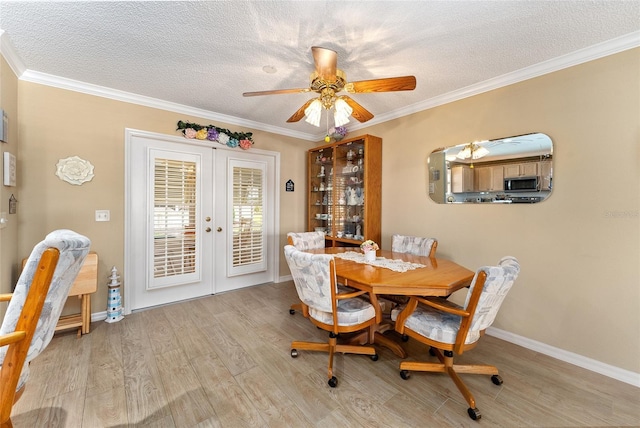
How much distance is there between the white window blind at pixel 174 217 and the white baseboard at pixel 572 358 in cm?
A: 363

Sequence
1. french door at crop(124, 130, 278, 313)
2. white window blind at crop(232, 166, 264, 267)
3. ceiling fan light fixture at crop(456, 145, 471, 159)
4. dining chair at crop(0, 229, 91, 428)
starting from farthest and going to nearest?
white window blind at crop(232, 166, 264, 267)
french door at crop(124, 130, 278, 313)
ceiling fan light fixture at crop(456, 145, 471, 159)
dining chair at crop(0, 229, 91, 428)

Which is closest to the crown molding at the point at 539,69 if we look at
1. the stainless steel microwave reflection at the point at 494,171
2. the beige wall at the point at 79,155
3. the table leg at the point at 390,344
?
the stainless steel microwave reflection at the point at 494,171

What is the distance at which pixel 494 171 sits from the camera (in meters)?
2.52

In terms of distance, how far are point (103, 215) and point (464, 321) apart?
356 centimetres

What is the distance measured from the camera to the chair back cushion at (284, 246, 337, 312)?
1715mm

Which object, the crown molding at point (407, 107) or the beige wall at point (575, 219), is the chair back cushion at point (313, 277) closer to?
the beige wall at point (575, 219)

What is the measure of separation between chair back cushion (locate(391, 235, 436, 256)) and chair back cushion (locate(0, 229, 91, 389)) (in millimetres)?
2677

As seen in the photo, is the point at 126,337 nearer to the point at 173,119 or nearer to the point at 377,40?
the point at 173,119

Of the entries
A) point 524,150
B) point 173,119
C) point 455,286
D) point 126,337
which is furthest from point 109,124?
point 524,150

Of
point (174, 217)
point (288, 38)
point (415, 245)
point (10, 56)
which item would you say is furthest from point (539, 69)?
point (10, 56)

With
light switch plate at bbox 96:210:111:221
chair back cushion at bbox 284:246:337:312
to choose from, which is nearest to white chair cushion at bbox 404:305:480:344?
chair back cushion at bbox 284:246:337:312

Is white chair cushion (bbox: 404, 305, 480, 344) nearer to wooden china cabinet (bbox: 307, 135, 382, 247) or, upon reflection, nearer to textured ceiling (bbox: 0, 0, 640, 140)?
wooden china cabinet (bbox: 307, 135, 382, 247)

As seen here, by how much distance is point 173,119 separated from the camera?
10.5 feet

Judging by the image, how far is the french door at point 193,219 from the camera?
9.87 ft
